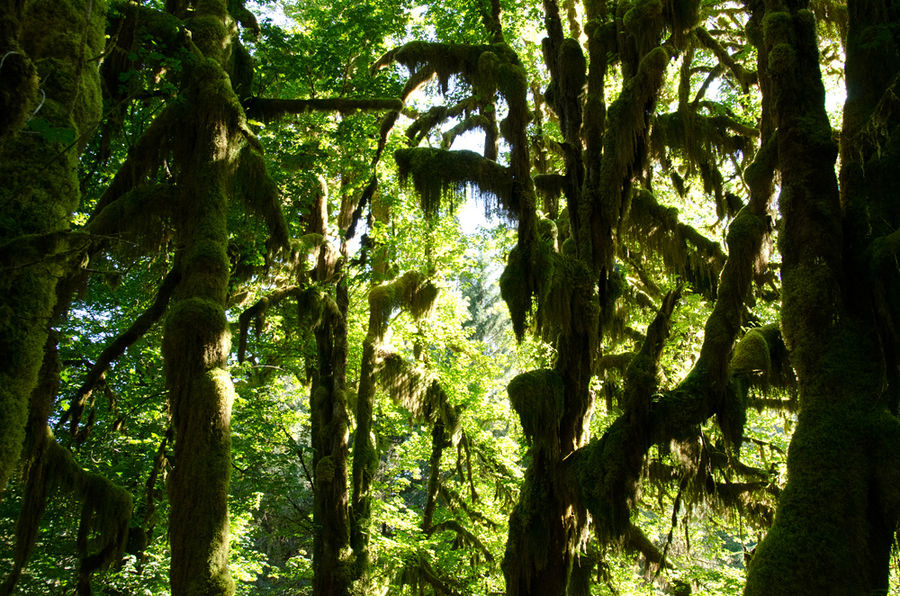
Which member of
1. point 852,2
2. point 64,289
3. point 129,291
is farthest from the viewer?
point 129,291

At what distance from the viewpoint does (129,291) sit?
1126 centimetres

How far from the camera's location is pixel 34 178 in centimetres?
355

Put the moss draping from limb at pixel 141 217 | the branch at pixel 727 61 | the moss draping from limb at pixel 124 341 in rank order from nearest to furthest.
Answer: the moss draping from limb at pixel 141 217
the moss draping from limb at pixel 124 341
the branch at pixel 727 61

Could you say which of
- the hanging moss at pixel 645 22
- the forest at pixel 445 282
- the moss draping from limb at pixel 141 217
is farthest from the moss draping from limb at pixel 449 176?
the hanging moss at pixel 645 22

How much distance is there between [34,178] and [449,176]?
17.6ft

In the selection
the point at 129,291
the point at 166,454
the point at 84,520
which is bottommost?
the point at 84,520

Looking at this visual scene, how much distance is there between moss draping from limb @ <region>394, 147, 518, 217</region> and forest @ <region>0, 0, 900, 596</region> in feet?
0.16

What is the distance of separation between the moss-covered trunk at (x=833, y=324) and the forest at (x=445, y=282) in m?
0.03

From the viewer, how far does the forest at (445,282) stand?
204 inches

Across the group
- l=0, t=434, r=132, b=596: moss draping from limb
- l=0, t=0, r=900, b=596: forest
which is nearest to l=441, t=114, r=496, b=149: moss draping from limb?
l=0, t=0, r=900, b=596: forest

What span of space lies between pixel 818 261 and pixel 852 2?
345 cm

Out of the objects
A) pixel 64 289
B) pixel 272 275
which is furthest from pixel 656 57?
pixel 64 289

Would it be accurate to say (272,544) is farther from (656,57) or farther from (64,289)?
(656,57)

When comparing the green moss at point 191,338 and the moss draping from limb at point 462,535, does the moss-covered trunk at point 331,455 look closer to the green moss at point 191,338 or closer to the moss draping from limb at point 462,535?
the green moss at point 191,338
